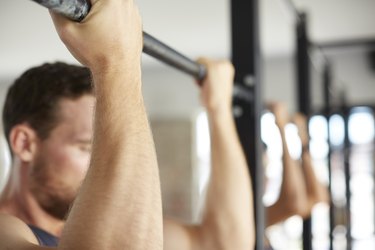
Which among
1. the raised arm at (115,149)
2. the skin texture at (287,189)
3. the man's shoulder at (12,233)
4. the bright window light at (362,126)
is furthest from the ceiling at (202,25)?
the raised arm at (115,149)

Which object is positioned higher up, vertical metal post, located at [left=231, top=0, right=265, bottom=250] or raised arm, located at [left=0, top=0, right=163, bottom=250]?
vertical metal post, located at [left=231, top=0, right=265, bottom=250]

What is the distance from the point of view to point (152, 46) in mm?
830

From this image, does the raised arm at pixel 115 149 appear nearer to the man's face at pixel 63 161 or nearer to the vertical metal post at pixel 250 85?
the man's face at pixel 63 161

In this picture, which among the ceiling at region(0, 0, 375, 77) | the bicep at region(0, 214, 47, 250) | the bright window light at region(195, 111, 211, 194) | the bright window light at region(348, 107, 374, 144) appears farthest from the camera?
the bright window light at region(195, 111, 211, 194)

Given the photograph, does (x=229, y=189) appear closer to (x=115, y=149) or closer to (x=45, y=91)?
(x=45, y=91)

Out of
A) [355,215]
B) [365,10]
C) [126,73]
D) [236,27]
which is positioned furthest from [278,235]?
[126,73]

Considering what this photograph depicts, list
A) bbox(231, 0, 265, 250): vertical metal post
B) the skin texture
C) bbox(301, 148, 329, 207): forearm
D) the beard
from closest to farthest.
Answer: the beard < bbox(231, 0, 265, 250): vertical metal post < the skin texture < bbox(301, 148, 329, 207): forearm

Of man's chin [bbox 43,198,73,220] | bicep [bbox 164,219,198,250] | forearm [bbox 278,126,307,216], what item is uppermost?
forearm [bbox 278,126,307,216]

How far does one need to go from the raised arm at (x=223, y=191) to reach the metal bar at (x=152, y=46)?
73 mm

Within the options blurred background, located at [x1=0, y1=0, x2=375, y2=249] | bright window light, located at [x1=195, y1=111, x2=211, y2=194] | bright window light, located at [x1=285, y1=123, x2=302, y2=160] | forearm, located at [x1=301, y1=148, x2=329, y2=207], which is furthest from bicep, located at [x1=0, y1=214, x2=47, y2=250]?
bright window light, located at [x1=195, y1=111, x2=211, y2=194]

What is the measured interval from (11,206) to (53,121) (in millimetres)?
164

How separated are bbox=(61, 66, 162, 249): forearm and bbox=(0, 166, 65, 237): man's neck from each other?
0.51 metres

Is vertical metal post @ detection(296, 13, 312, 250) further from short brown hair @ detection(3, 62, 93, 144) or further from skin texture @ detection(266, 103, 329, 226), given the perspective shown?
short brown hair @ detection(3, 62, 93, 144)

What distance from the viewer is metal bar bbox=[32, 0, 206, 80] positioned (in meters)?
0.57
